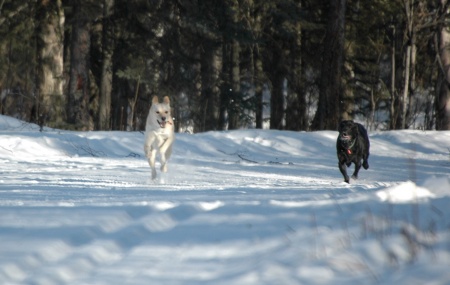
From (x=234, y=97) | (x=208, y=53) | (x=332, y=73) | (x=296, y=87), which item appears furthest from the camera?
(x=296, y=87)

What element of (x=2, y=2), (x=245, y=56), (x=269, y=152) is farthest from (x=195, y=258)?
(x=245, y=56)

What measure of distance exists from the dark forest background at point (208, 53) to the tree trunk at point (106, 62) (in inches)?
1.7

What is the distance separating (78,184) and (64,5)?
54.0 ft

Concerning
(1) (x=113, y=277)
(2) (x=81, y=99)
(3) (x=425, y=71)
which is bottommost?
(1) (x=113, y=277)

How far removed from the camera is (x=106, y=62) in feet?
86.4

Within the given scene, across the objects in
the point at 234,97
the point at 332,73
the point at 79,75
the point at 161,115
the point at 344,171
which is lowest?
the point at 344,171

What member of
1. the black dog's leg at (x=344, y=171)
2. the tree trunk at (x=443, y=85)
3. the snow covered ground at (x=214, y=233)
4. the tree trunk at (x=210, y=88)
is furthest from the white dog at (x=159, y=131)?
the tree trunk at (x=443, y=85)

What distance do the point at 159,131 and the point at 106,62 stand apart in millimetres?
15772

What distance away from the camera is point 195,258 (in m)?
4.36

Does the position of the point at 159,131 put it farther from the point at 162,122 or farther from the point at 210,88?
the point at 210,88

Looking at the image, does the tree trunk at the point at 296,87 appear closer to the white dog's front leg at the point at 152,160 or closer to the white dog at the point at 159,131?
the white dog at the point at 159,131

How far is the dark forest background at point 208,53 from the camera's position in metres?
24.0

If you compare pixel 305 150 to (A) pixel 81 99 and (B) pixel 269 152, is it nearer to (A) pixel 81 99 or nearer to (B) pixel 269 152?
(B) pixel 269 152

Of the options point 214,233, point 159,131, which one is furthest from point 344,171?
point 214,233
